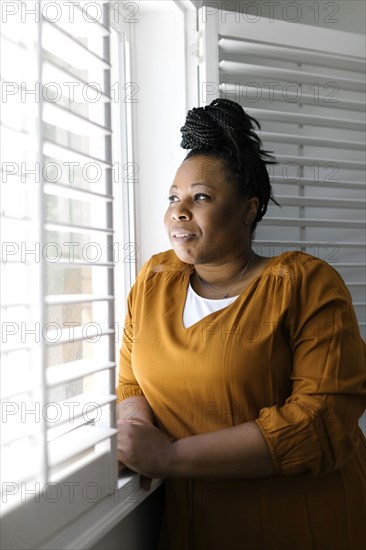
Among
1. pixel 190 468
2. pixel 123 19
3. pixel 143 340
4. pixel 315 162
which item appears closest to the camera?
pixel 190 468

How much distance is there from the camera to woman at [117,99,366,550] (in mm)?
1230

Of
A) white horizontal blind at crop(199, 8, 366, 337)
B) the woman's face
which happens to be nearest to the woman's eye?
the woman's face

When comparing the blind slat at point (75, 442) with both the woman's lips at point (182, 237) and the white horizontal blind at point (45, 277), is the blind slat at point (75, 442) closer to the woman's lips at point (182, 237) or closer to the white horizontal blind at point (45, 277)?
the white horizontal blind at point (45, 277)

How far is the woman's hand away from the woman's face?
394 mm

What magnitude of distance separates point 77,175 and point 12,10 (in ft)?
1.83

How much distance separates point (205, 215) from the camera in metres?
1.37

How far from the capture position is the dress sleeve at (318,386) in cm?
123

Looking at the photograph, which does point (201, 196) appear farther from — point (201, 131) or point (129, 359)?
point (129, 359)

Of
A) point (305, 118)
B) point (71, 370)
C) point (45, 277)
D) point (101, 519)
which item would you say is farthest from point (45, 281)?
point (305, 118)

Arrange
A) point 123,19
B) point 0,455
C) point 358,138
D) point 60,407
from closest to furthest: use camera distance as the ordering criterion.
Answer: point 0,455, point 60,407, point 123,19, point 358,138

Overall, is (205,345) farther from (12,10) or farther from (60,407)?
(12,10)

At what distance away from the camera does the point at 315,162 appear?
178 cm

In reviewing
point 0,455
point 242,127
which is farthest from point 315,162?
point 0,455

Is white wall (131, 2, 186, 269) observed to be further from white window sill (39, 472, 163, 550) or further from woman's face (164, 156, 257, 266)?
white window sill (39, 472, 163, 550)
